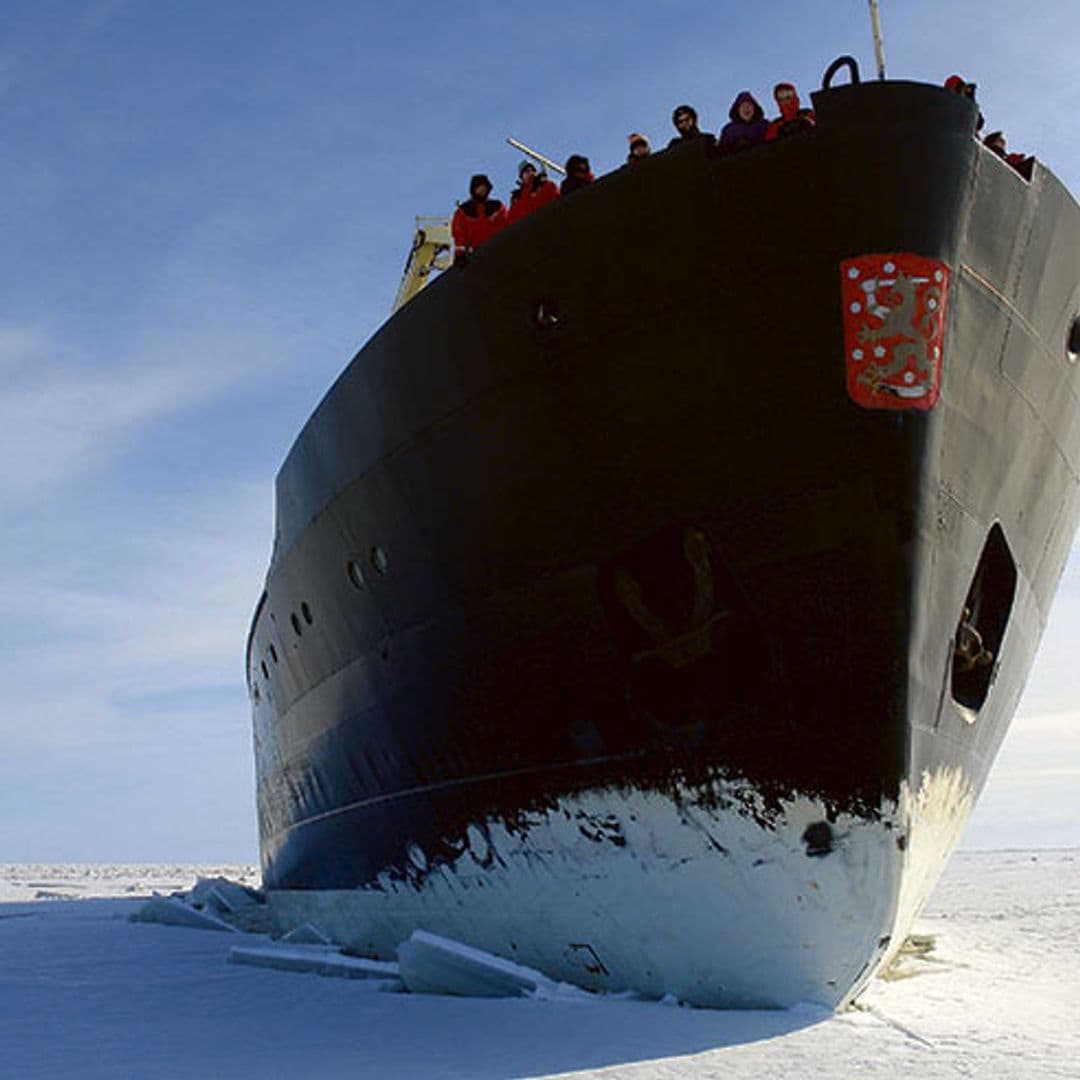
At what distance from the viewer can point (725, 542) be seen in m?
5.62

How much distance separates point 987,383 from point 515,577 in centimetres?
267

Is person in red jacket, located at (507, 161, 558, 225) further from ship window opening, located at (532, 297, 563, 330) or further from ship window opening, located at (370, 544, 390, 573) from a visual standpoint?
ship window opening, located at (370, 544, 390, 573)

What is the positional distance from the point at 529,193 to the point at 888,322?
2.57 m

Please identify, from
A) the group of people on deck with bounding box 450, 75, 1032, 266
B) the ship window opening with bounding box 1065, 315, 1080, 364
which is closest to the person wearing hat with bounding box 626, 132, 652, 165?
the group of people on deck with bounding box 450, 75, 1032, 266

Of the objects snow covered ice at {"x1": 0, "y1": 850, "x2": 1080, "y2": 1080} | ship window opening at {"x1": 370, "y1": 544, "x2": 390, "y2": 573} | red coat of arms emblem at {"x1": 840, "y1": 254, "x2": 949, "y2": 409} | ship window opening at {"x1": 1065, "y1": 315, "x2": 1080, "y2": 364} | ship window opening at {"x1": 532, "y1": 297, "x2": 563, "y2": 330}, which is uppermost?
ship window opening at {"x1": 532, "y1": 297, "x2": 563, "y2": 330}

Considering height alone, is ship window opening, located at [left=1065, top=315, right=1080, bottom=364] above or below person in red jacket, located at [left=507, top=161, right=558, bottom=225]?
below

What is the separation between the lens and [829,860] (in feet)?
17.5

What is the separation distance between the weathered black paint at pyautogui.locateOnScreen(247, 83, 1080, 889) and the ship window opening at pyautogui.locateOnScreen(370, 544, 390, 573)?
25 cm

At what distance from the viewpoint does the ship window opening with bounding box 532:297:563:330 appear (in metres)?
5.93

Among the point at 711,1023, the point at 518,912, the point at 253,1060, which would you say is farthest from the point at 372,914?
the point at 711,1023

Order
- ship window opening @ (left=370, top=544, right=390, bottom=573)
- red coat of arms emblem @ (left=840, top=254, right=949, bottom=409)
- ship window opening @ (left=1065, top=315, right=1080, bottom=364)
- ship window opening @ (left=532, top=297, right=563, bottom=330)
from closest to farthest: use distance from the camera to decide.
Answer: red coat of arms emblem @ (left=840, top=254, right=949, bottom=409) < ship window opening @ (left=532, top=297, right=563, bottom=330) < ship window opening @ (left=1065, top=315, right=1080, bottom=364) < ship window opening @ (left=370, top=544, right=390, bottom=573)

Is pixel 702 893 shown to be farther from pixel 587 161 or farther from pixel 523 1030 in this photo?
pixel 587 161

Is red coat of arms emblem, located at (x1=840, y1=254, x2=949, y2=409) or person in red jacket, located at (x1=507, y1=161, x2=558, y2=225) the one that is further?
person in red jacket, located at (x1=507, y1=161, x2=558, y2=225)

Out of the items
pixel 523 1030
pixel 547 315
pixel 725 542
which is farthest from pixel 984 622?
pixel 523 1030
